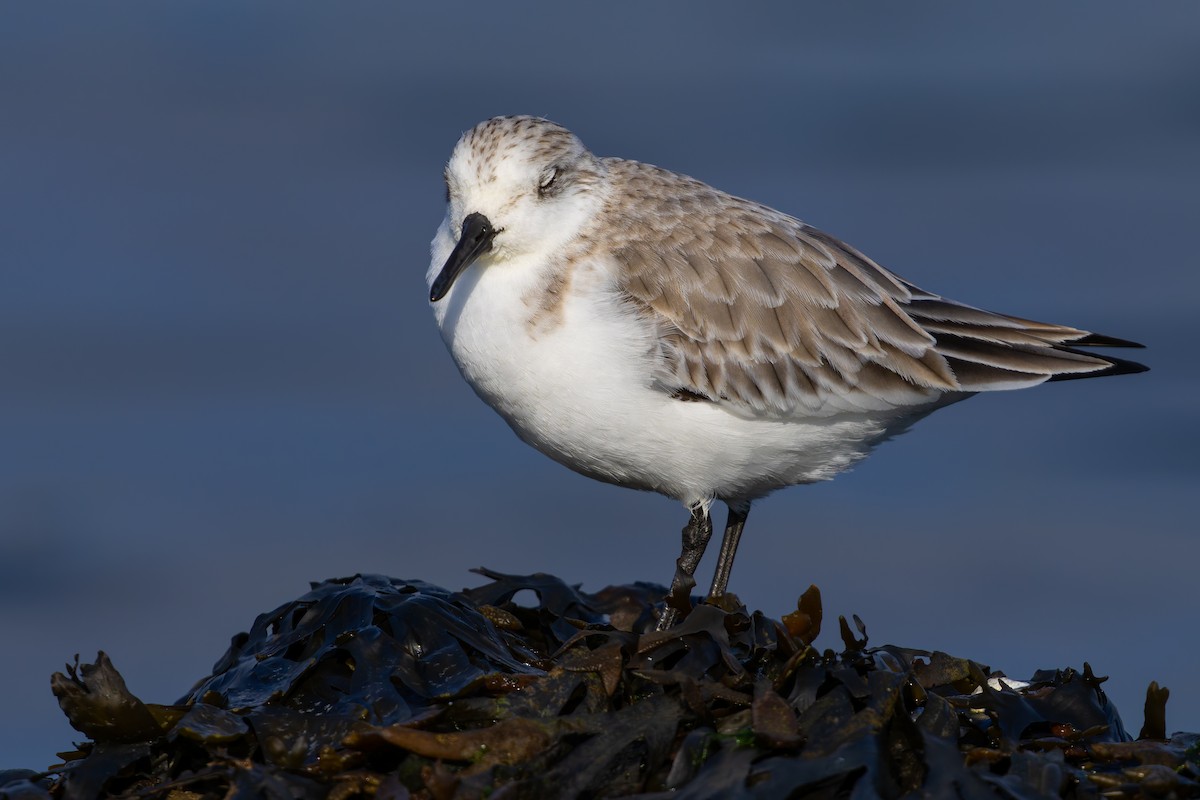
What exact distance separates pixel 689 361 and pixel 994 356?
1.54 m

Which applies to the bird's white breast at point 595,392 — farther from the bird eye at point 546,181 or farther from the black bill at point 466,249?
the bird eye at point 546,181

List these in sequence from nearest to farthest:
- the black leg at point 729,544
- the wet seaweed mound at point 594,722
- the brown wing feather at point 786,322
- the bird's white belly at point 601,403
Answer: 1. the wet seaweed mound at point 594,722
2. the bird's white belly at point 601,403
3. the brown wing feather at point 786,322
4. the black leg at point 729,544

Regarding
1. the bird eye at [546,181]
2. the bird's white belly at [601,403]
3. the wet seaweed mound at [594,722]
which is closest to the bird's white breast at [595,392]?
the bird's white belly at [601,403]

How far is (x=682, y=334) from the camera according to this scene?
233 inches

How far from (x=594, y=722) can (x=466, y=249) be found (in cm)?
251

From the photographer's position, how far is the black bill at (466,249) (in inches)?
225

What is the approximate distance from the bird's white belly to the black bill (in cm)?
17

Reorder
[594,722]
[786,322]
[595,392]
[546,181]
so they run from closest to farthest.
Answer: [594,722] < [595,392] < [546,181] < [786,322]

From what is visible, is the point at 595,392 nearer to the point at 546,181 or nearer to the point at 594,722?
the point at 546,181

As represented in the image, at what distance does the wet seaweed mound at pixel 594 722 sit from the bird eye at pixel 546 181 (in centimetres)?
211

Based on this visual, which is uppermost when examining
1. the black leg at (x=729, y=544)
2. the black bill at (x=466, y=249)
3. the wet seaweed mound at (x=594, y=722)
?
the black bill at (x=466, y=249)

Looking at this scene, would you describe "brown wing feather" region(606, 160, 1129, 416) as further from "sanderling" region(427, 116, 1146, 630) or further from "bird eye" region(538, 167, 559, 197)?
"bird eye" region(538, 167, 559, 197)

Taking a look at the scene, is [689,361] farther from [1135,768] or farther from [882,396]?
[1135,768]

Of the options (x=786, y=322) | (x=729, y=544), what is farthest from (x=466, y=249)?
(x=729, y=544)
